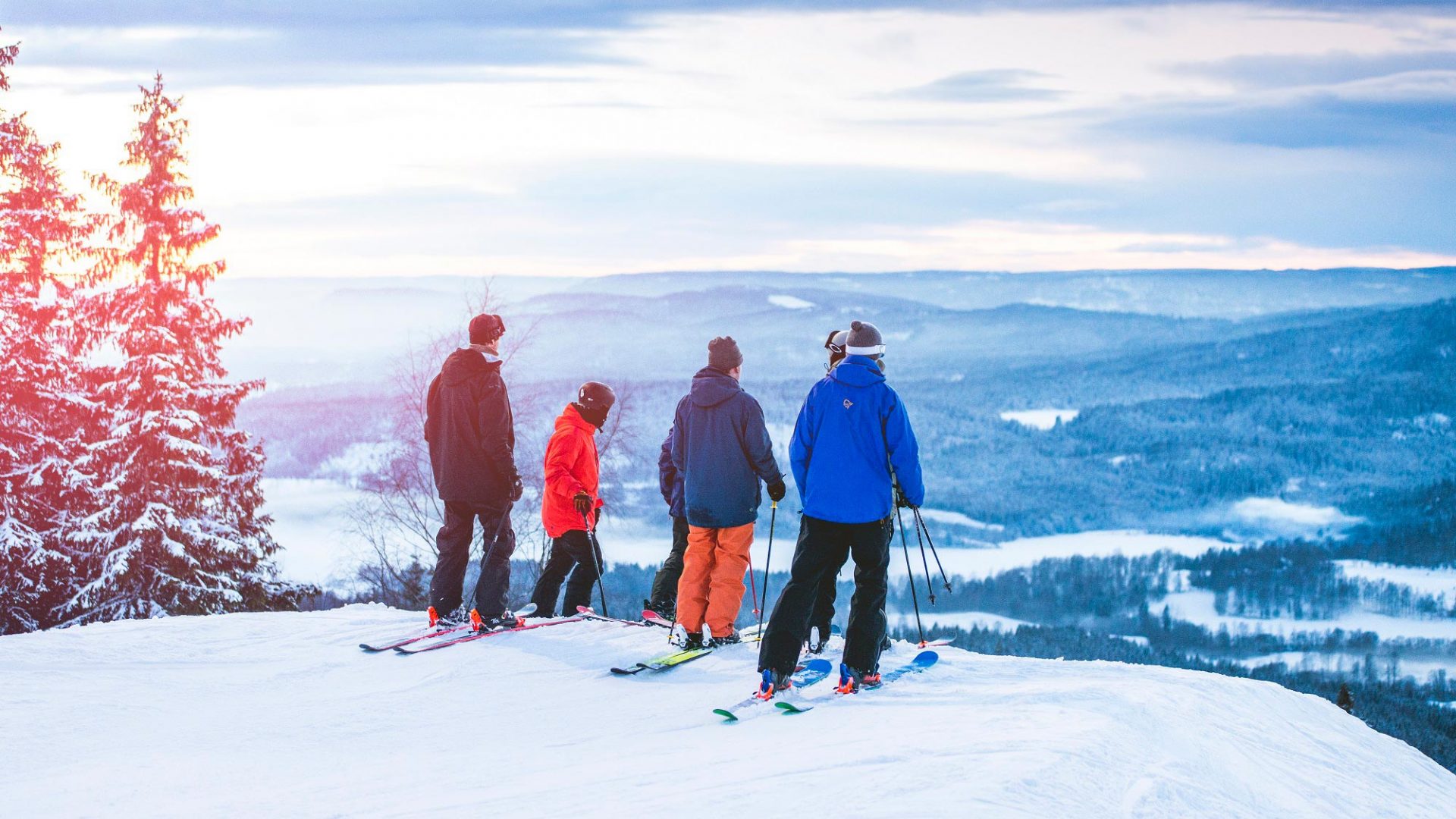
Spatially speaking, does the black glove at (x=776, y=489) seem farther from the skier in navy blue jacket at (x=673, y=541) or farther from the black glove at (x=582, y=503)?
the black glove at (x=582, y=503)

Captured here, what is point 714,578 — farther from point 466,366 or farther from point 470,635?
point 466,366

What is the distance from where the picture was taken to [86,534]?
17.5 meters

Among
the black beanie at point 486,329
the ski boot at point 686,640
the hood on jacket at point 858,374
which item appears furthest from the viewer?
the black beanie at point 486,329

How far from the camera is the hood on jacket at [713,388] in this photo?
7176 mm

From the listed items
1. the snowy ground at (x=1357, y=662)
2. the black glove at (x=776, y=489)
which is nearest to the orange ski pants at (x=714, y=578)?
the black glove at (x=776, y=489)

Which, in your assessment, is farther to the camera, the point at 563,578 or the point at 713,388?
the point at 563,578

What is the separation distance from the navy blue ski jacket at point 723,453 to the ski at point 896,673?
136 cm

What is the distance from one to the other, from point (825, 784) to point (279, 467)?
174 m

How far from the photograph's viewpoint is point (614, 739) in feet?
19.0

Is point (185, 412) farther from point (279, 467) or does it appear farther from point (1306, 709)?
point (279, 467)

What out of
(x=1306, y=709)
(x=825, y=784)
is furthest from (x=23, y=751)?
(x=1306, y=709)

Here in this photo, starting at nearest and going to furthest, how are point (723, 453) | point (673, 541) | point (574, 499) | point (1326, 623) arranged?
point (723, 453) < point (574, 499) < point (673, 541) < point (1326, 623)

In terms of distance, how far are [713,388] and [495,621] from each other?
2.63 m

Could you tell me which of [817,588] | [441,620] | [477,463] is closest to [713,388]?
[817,588]
